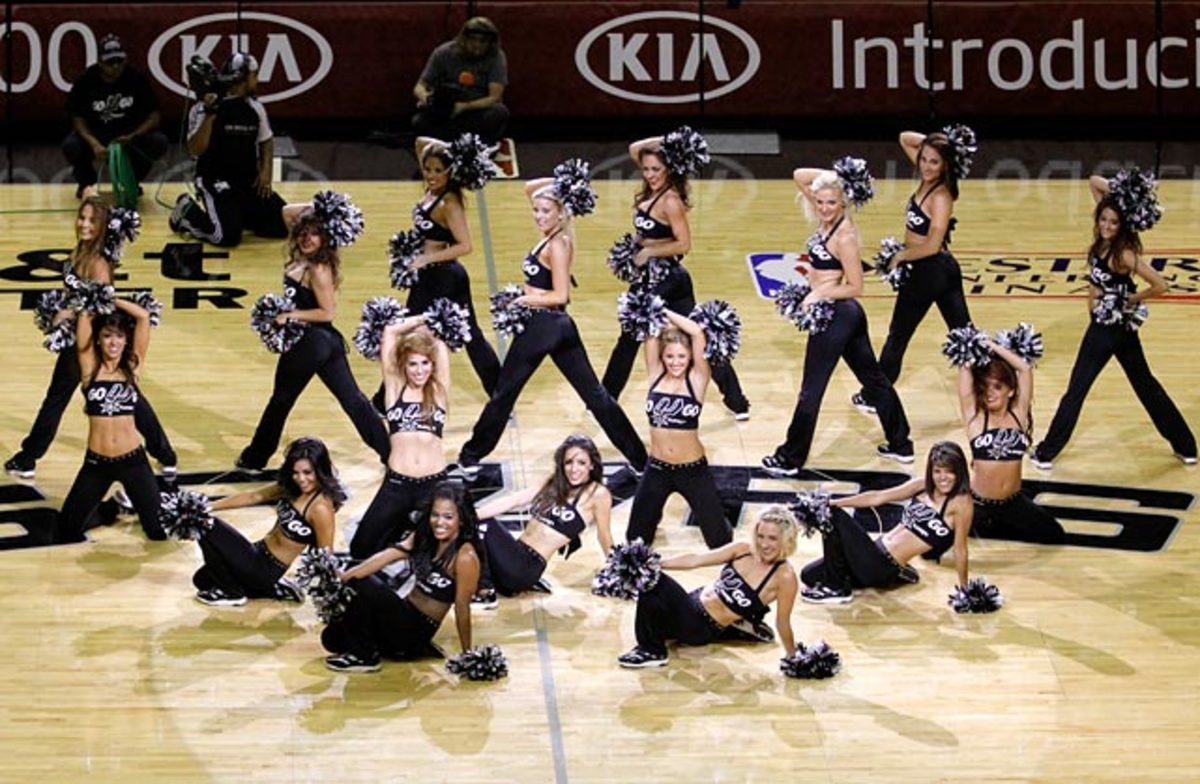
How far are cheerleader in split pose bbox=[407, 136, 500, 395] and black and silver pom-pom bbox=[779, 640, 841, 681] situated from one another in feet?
12.0

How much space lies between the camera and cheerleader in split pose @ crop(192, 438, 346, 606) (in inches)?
508

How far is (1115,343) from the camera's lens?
14.8m

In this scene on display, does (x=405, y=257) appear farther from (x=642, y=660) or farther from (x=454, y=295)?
(x=642, y=660)

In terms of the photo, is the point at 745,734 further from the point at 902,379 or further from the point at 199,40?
the point at 199,40

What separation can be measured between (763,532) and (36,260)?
27.0ft

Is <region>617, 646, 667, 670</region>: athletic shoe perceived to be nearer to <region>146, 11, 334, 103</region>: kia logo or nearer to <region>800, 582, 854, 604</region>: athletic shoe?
<region>800, 582, 854, 604</region>: athletic shoe

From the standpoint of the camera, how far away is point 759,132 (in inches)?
868

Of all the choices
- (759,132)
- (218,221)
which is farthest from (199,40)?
(759,132)

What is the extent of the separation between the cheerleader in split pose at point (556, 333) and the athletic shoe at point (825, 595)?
187 centimetres

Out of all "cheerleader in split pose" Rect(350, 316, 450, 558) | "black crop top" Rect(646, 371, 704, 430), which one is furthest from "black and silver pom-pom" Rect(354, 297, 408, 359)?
"black crop top" Rect(646, 371, 704, 430)

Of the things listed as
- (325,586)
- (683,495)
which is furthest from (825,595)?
(325,586)

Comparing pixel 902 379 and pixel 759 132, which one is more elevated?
pixel 759 132

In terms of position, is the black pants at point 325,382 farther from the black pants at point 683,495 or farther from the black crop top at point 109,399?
the black pants at point 683,495

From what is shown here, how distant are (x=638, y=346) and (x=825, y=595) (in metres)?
3.03
